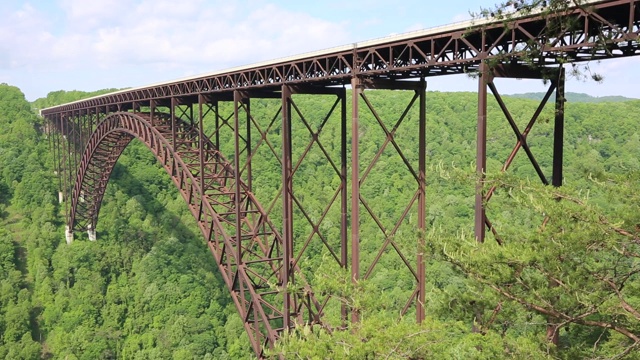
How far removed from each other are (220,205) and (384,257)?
1883 centimetres

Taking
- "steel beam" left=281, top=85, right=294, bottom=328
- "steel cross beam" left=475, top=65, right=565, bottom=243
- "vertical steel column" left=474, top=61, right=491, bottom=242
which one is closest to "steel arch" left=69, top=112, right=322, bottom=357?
"steel beam" left=281, top=85, right=294, bottom=328

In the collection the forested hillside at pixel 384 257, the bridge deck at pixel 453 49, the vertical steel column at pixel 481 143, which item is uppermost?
the bridge deck at pixel 453 49

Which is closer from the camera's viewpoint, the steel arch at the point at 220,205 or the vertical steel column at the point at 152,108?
the steel arch at the point at 220,205

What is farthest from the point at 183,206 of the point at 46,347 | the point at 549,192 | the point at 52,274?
the point at 549,192

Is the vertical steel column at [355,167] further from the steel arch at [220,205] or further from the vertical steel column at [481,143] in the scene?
the vertical steel column at [481,143]

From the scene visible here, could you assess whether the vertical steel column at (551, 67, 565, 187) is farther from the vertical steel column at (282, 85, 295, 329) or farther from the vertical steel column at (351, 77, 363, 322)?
the vertical steel column at (282, 85, 295, 329)

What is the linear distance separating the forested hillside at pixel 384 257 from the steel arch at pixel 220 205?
1.97 m

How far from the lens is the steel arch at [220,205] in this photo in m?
17.4

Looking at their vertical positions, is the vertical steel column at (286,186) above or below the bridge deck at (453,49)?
below

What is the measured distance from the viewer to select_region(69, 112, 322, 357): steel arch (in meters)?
17.4

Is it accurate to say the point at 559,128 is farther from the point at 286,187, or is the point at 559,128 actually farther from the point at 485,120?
the point at 286,187

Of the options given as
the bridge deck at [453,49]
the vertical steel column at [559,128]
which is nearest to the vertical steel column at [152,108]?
the bridge deck at [453,49]

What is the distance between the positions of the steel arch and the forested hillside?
197 cm

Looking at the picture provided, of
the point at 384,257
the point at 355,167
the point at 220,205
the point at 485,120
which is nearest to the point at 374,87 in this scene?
the point at 355,167
